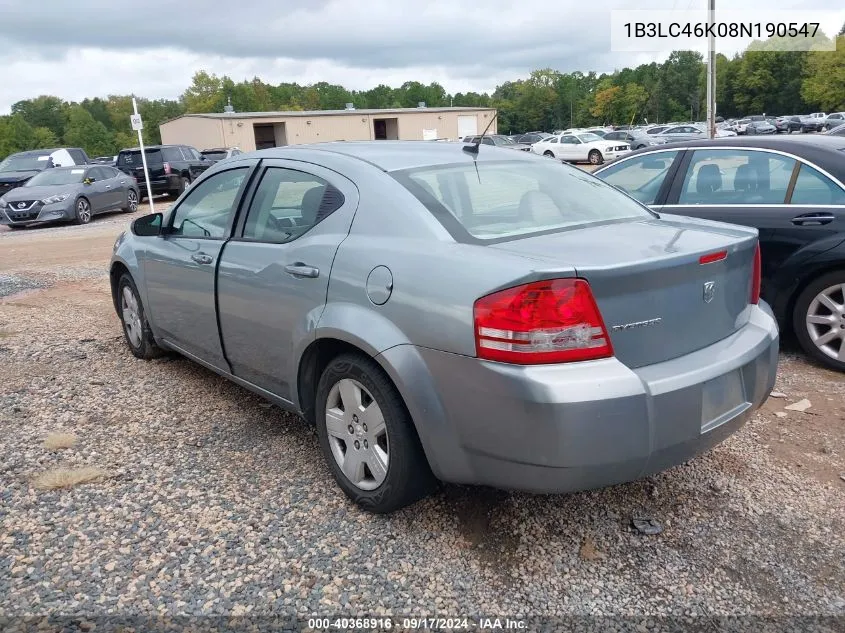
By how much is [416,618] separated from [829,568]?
155cm

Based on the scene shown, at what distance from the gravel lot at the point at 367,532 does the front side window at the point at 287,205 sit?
1156 millimetres

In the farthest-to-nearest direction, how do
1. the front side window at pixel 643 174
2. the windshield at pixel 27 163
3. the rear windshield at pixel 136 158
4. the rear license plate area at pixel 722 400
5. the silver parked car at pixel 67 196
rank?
the rear windshield at pixel 136 158 < the windshield at pixel 27 163 < the silver parked car at pixel 67 196 < the front side window at pixel 643 174 < the rear license plate area at pixel 722 400

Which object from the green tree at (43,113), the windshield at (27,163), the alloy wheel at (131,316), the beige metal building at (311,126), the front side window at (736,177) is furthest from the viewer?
the green tree at (43,113)

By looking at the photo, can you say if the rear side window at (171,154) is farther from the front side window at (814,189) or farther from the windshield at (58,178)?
the front side window at (814,189)

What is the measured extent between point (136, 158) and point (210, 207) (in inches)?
751

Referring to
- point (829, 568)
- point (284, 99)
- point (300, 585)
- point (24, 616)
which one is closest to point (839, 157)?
point (829, 568)

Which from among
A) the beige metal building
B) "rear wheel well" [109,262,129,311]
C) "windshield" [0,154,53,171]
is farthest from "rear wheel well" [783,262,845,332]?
the beige metal building

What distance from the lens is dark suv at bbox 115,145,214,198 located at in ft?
67.8

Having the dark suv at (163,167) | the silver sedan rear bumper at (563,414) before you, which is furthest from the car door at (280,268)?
the dark suv at (163,167)

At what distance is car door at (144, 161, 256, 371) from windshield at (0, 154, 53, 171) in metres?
17.6

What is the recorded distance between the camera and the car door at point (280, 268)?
123 inches

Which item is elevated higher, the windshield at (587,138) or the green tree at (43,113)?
the green tree at (43,113)

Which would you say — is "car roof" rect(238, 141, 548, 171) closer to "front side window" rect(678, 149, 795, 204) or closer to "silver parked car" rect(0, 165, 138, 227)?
"front side window" rect(678, 149, 795, 204)

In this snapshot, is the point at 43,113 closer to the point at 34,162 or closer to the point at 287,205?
the point at 34,162
